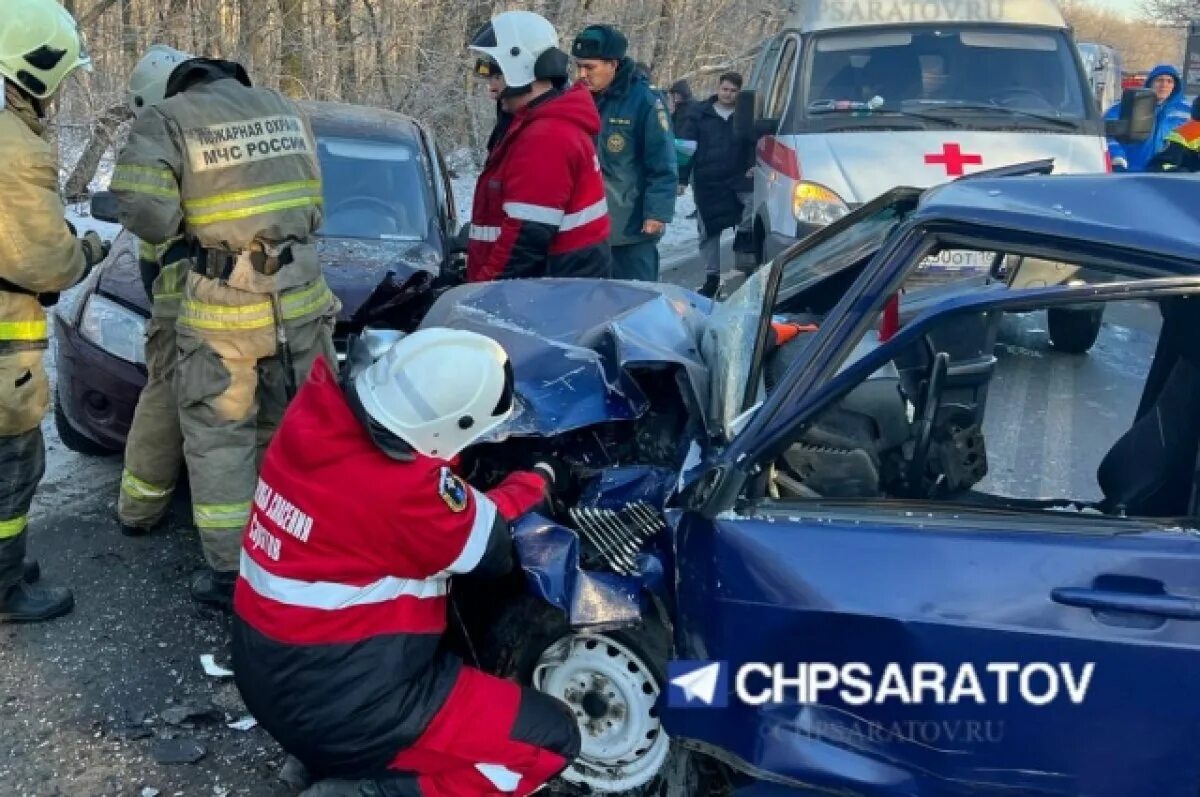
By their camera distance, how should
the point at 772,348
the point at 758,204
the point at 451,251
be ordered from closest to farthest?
the point at 772,348 < the point at 451,251 < the point at 758,204

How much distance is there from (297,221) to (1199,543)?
2711 millimetres

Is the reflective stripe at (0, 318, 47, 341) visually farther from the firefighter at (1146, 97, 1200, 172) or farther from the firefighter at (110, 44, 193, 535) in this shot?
the firefighter at (1146, 97, 1200, 172)

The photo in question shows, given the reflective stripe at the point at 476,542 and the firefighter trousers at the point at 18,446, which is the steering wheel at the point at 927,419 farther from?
the firefighter trousers at the point at 18,446

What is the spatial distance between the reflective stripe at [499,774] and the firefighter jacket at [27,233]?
188 cm

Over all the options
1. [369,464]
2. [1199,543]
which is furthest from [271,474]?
[1199,543]

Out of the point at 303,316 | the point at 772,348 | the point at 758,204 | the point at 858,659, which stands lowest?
the point at 758,204

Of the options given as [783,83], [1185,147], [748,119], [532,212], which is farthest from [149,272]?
[1185,147]

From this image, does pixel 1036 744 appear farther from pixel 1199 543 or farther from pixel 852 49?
pixel 852 49

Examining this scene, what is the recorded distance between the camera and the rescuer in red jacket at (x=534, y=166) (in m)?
4.30

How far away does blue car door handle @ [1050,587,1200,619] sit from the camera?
6.49 ft

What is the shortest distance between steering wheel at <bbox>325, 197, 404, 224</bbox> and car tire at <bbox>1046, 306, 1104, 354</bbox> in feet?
11.3

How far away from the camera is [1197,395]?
2.19 m

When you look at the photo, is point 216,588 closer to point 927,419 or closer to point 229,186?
point 229,186

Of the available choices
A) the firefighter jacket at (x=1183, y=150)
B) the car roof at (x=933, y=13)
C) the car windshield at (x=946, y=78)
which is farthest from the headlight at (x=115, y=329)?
the firefighter jacket at (x=1183, y=150)
